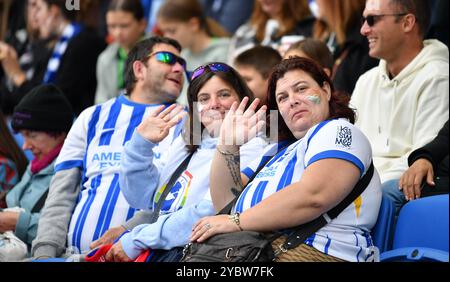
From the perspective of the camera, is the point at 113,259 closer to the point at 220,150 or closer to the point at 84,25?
the point at 220,150

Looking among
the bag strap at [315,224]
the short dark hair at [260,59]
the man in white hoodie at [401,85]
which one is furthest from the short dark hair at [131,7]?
the bag strap at [315,224]

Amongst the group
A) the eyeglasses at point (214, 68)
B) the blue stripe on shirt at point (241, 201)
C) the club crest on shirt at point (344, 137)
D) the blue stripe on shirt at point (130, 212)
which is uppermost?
the eyeglasses at point (214, 68)

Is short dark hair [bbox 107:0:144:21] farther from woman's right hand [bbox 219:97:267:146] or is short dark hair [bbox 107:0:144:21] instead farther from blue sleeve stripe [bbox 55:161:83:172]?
woman's right hand [bbox 219:97:267:146]

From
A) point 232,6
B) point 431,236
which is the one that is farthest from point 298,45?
point 232,6

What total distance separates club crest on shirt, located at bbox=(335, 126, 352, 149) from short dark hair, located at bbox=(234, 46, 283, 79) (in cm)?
183

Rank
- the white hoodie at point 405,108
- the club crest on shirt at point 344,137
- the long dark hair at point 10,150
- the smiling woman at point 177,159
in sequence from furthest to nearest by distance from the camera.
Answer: the long dark hair at point 10,150 → the white hoodie at point 405,108 → the smiling woman at point 177,159 → the club crest on shirt at point 344,137

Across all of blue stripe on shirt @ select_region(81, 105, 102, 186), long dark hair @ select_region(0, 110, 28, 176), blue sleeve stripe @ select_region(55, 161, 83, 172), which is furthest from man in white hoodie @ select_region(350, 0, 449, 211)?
long dark hair @ select_region(0, 110, 28, 176)

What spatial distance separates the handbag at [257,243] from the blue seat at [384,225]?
207mm

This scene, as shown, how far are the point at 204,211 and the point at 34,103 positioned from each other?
1786mm

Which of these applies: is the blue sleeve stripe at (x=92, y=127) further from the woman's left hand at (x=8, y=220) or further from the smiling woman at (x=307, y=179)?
the smiling woman at (x=307, y=179)

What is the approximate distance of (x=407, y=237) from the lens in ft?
12.3

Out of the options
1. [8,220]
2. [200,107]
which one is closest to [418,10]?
[200,107]

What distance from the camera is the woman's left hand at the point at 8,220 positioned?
502 centimetres

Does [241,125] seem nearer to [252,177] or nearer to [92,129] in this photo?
[252,177]
